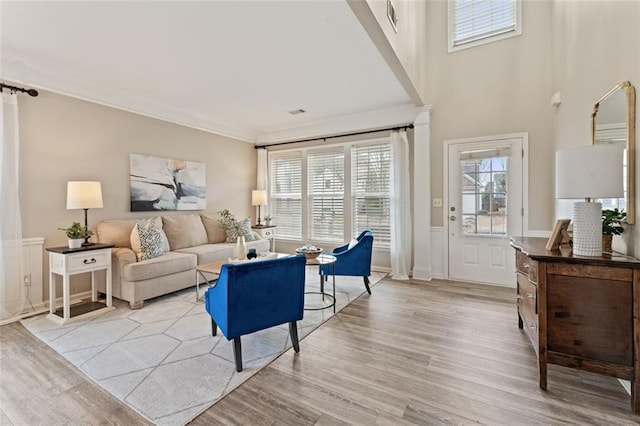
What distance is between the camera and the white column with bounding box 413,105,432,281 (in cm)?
449

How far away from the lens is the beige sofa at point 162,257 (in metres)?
3.32

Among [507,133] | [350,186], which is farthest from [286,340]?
[507,133]

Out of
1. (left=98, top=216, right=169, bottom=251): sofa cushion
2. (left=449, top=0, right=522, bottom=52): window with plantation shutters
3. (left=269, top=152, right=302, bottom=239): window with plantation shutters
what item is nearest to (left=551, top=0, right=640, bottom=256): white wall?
(left=449, top=0, right=522, bottom=52): window with plantation shutters

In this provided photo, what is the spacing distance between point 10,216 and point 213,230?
240cm

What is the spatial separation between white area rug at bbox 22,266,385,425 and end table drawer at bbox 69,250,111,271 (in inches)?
21.3

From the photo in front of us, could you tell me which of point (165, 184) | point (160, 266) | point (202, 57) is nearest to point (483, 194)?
point (202, 57)

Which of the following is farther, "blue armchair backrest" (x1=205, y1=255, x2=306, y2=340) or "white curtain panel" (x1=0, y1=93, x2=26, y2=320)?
"white curtain panel" (x1=0, y1=93, x2=26, y2=320)

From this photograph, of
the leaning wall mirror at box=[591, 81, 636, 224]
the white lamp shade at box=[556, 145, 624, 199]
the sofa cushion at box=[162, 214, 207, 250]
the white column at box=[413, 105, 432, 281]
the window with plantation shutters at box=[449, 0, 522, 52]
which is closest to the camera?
the white lamp shade at box=[556, 145, 624, 199]

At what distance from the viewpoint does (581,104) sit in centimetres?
281

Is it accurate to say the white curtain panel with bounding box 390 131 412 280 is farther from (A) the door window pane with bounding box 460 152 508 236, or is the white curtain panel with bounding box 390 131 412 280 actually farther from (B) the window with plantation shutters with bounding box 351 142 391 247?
(A) the door window pane with bounding box 460 152 508 236

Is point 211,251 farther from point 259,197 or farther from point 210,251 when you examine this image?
point 259,197

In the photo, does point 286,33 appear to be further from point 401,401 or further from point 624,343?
point 624,343

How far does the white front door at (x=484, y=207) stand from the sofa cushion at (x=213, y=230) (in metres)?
3.68

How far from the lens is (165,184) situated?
4.54 meters
